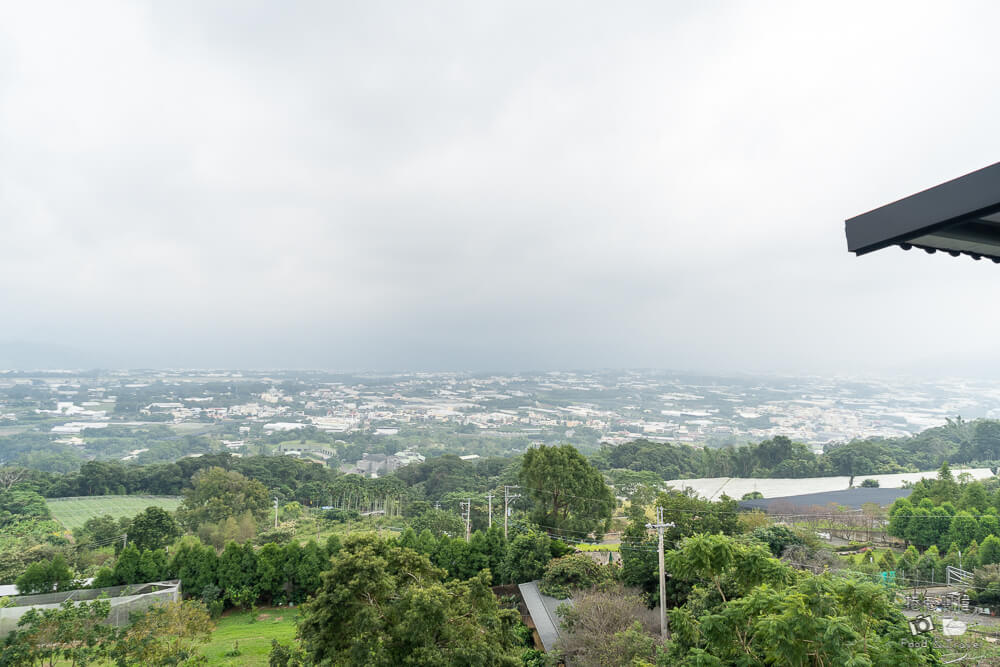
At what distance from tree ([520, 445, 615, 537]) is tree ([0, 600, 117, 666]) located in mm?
15043

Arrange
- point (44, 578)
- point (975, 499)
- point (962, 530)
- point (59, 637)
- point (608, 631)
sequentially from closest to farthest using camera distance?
point (59, 637)
point (608, 631)
point (44, 578)
point (962, 530)
point (975, 499)

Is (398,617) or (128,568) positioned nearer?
(398,617)

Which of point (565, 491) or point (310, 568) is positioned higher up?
point (565, 491)

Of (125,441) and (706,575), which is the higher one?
(706,575)

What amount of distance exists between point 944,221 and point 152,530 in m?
27.3

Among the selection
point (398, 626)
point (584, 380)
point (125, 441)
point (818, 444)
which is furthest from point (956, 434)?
point (125, 441)

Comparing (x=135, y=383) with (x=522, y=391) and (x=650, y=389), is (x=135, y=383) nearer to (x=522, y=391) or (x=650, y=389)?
(x=522, y=391)

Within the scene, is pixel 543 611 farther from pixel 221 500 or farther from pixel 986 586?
pixel 221 500

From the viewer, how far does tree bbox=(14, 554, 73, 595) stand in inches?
622

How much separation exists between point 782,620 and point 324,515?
3047 centimetres

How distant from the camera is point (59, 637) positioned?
984 cm

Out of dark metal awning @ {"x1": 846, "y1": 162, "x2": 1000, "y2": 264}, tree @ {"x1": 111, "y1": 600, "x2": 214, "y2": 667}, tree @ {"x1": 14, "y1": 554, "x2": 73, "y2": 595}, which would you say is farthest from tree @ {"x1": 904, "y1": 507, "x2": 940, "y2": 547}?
tree @ {"x1": 14, "y1": 554, "x2": 73, "y2": 595}

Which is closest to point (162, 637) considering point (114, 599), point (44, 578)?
point (114, 599)

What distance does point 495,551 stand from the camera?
1858 cm
